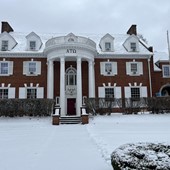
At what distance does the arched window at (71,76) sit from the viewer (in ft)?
86.6

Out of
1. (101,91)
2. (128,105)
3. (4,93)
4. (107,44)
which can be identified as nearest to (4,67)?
(4,93)

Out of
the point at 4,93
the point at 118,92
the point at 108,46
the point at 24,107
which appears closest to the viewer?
the point at 24,107

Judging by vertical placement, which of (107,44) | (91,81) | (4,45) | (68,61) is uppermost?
(107,44)

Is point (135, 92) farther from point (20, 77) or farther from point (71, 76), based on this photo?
point (20, 77)

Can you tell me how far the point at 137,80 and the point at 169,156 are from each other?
22555 millimetres

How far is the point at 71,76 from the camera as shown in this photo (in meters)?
26.5

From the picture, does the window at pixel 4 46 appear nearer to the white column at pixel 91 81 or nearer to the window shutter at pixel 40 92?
the window shutter at pixel 40 92

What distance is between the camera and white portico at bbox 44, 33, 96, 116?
75.5ft

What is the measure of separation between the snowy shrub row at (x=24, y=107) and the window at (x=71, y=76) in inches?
277

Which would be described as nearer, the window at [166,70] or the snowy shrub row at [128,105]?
the snowy shrub row at [128,105]

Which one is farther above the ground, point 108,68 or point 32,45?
point 32,45

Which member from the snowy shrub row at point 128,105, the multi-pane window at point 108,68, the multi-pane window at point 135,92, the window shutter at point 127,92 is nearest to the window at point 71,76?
the multi-pane window at point 108,68

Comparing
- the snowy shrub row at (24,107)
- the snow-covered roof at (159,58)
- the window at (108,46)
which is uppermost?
the window at (108,46)

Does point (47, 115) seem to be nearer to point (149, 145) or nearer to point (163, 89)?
point (149, 145)
